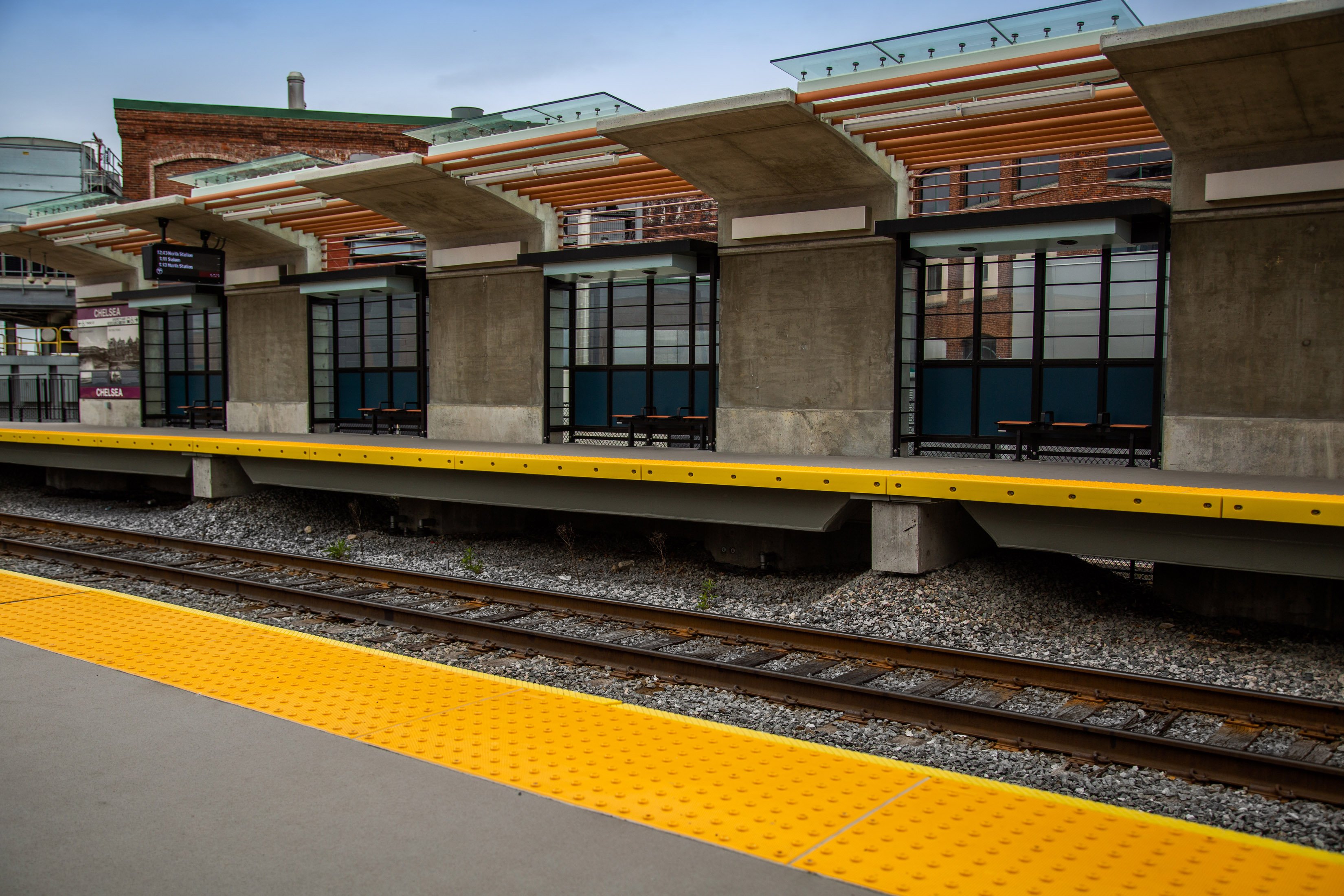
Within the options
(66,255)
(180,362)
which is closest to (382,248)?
(180,362)

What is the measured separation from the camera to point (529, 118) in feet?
44.2

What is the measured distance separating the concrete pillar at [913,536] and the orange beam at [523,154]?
238 inches

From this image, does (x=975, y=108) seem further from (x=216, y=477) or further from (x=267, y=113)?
(x=267, y=113)

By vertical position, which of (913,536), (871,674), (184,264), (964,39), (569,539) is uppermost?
(964,39)

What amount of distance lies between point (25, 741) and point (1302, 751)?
6540 millimetres

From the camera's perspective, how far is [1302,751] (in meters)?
5.64

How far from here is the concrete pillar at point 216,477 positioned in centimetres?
1573

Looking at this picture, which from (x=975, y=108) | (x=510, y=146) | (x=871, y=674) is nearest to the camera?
(x=871, y=674)

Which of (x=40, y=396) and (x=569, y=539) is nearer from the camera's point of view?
(x=569, y=539)

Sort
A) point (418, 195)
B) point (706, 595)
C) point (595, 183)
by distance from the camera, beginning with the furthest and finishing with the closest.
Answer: point (418, 195)
point (595, 183)
point (706, 595)

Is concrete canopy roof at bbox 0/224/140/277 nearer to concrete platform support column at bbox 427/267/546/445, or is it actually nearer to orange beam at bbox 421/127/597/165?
concrete platform support column at bbox 427/267/546/445

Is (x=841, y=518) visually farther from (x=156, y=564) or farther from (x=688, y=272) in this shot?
(x=156, y=564)

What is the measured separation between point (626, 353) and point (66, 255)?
16024 millimetres

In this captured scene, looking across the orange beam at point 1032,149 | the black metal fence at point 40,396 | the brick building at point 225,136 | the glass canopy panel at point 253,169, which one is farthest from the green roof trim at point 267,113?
the orange beam at point 1032,149
